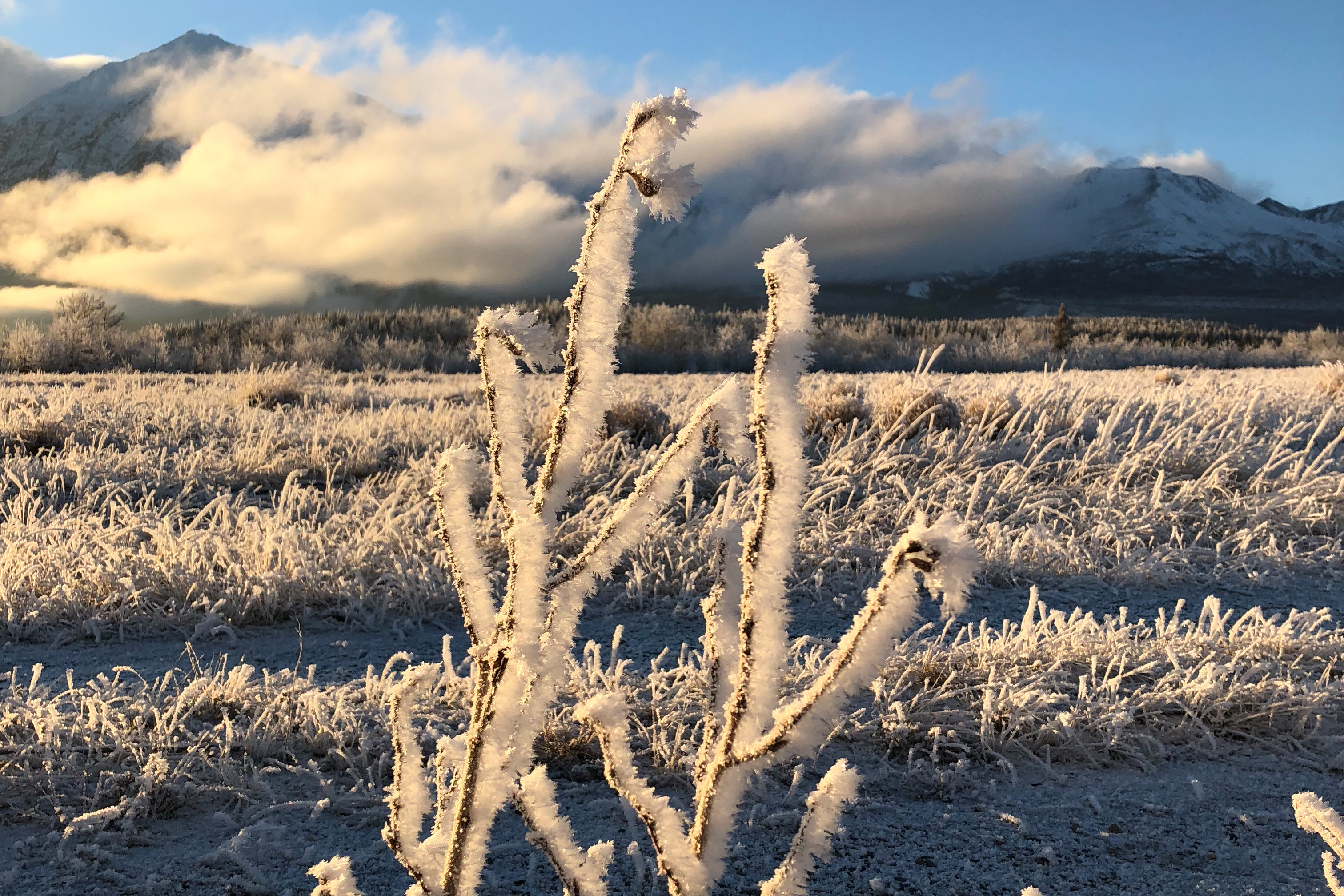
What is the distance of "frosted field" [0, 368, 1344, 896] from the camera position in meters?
1.91

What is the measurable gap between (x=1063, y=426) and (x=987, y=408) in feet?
1.90

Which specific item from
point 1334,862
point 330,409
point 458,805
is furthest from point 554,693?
point 330,409

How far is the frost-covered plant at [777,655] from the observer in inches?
24.3

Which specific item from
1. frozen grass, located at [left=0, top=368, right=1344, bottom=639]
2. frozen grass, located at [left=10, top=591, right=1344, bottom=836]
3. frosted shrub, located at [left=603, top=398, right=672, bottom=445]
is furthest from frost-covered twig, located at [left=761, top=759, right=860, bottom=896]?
frosted shrub, located at [left=603, top=398, right=672, bottom=445]

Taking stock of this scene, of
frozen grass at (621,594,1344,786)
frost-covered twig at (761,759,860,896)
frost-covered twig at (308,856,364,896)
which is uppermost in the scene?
frost-covered twig at (761,759,860,896)

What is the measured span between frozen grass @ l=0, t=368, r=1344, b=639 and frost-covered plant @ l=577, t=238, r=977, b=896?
8.73 ft

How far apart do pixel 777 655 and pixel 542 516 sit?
0.20 meters

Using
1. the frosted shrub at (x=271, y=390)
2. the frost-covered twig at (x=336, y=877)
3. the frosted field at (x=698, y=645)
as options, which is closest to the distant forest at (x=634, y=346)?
the frosted shrub at (x=271, y=390)

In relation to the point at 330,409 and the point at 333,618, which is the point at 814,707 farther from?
the point at 330,409

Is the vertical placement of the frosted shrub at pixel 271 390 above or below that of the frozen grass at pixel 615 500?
above

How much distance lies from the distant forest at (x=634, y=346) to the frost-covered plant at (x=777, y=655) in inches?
564

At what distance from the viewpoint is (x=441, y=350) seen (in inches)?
765

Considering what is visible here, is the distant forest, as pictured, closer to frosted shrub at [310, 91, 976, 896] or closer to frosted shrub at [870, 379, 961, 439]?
frosted shrub at [870, 379, 961, 439]

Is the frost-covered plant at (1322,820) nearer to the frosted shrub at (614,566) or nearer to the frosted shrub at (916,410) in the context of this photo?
the frosted shrub at (614,566)
